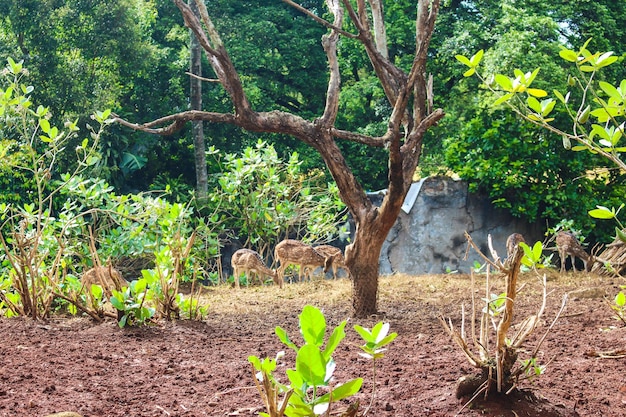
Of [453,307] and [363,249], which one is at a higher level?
[363,249]

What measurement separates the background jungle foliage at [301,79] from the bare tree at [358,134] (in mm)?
6909

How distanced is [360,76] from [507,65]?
6.53 metres

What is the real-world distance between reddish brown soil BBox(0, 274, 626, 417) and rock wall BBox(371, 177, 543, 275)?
689cm

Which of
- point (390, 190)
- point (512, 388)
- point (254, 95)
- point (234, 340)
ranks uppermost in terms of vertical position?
point (254, 95)

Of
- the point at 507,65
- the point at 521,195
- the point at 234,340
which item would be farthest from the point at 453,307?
the point at 507,65

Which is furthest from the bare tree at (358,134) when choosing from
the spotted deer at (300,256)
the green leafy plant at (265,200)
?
the green leafy plant at (265,200)

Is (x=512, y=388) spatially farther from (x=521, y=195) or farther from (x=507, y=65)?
(x=507, y=65)

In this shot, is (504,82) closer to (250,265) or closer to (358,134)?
(358,134)

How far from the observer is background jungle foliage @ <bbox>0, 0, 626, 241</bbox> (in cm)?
1337

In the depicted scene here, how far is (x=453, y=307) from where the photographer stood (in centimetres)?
706

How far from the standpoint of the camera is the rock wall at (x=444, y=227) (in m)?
14.1

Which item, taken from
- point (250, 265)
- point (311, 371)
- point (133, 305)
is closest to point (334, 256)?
point (250, 265)

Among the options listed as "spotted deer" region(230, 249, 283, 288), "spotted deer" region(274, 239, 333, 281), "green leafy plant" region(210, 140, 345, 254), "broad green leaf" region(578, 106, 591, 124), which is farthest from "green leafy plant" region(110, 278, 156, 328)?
"green leafy plant" region(210, 140, 345, 254)

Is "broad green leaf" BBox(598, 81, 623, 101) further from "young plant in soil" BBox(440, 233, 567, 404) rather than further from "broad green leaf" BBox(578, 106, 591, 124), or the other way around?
"young plant in soil" BBox(440, 233, 567, 404)
